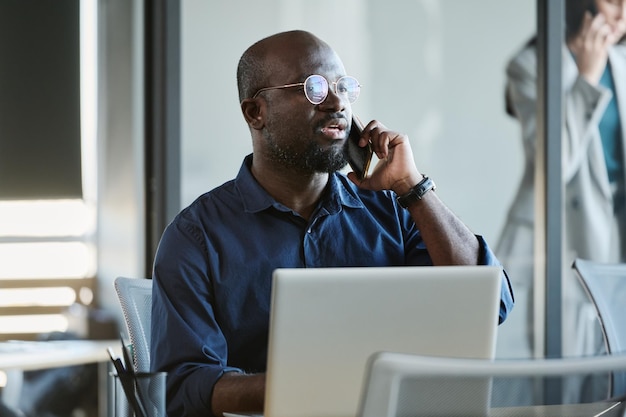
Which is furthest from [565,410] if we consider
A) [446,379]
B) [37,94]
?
[37,94]

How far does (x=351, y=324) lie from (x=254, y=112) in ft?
3.26

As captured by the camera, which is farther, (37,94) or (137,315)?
(37,94)

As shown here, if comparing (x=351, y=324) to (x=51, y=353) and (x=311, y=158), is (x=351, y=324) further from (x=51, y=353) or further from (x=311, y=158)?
(x=51, y=353)

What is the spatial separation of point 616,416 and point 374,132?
47.9 inches

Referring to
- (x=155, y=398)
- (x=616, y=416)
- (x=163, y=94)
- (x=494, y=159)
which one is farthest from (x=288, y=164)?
(x=494, y=159)

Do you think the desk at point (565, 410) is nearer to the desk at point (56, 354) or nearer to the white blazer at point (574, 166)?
the desk at point (56, 354)

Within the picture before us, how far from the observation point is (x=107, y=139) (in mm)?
4227

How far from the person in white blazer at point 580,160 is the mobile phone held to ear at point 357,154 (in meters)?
2.28

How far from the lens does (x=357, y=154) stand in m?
2.24

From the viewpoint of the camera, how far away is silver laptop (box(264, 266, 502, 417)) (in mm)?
1312

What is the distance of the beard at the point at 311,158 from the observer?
7.00 feet

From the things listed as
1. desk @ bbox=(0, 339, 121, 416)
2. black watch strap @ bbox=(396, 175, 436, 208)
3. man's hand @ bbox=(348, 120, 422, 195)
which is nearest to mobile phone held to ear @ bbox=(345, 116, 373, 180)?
man's hand @ bbox=(348, 120, 422, 195)

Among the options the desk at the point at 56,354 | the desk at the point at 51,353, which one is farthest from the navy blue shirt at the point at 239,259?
the desk at the point at 51,353

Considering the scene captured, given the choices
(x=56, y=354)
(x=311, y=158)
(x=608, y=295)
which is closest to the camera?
(x=311, y=158)
